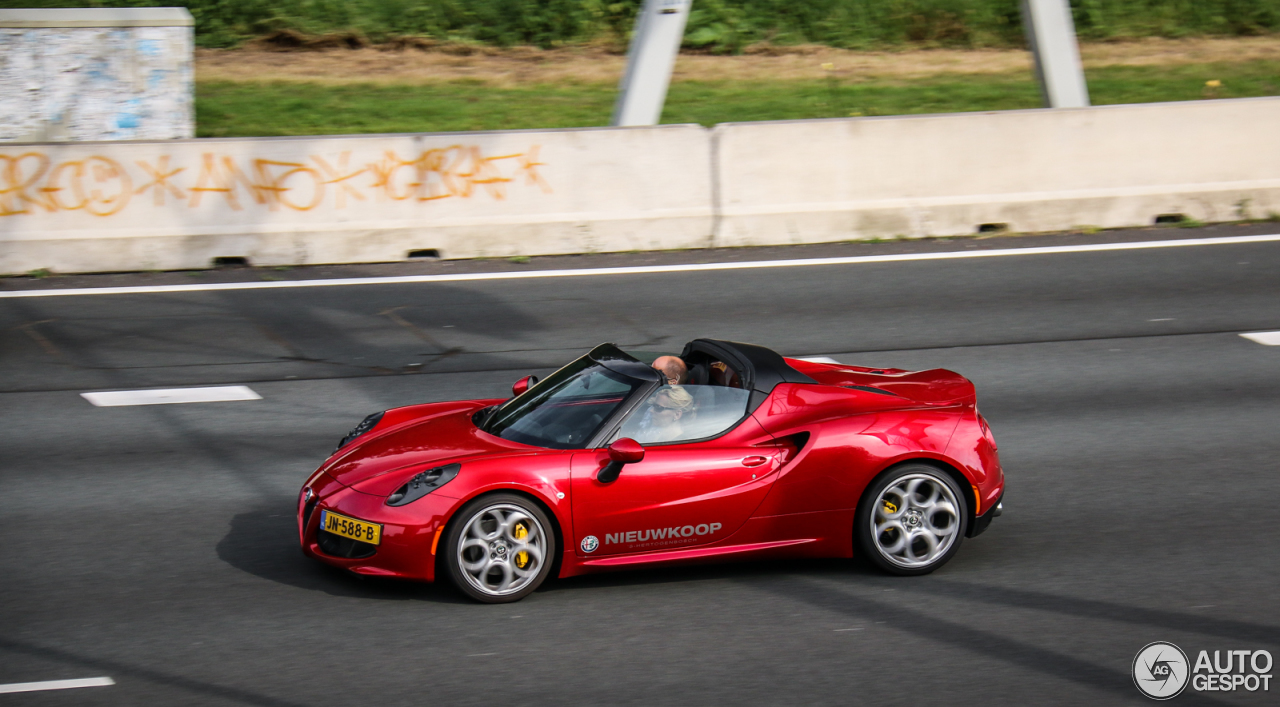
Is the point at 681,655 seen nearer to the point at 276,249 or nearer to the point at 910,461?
the point at 910,461

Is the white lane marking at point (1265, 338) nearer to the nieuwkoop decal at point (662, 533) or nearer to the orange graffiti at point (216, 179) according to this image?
the nieuwkoop decal at point (662, 533)

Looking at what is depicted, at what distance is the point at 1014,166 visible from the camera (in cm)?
1487

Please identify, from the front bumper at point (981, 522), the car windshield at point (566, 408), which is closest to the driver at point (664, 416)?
the car windshield at point (566, 408)

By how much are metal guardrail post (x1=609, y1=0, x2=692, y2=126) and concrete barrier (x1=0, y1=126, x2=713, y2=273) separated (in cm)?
84

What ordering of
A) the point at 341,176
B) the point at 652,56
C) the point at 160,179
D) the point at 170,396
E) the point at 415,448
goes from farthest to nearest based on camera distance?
the point at 652,56
the point at 341,176
the point at 160,179
the point at 170,396
the point at 415,448

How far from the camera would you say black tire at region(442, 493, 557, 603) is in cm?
620

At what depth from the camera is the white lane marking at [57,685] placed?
536cm

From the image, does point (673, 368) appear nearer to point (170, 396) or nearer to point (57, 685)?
point (57, 685)

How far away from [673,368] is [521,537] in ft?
4.34

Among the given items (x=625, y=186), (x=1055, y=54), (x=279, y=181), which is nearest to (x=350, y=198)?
(x=279, y=181)

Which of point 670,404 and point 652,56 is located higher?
point 652,56

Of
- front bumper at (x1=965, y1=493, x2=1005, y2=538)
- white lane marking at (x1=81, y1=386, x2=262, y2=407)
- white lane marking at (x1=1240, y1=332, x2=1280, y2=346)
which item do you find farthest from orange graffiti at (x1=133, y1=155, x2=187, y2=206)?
white lane marking at (x1=1240, y1=332, x2=1280, y2=346)

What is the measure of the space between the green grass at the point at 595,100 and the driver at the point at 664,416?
1328 cm

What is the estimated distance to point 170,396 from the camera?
9.88m
